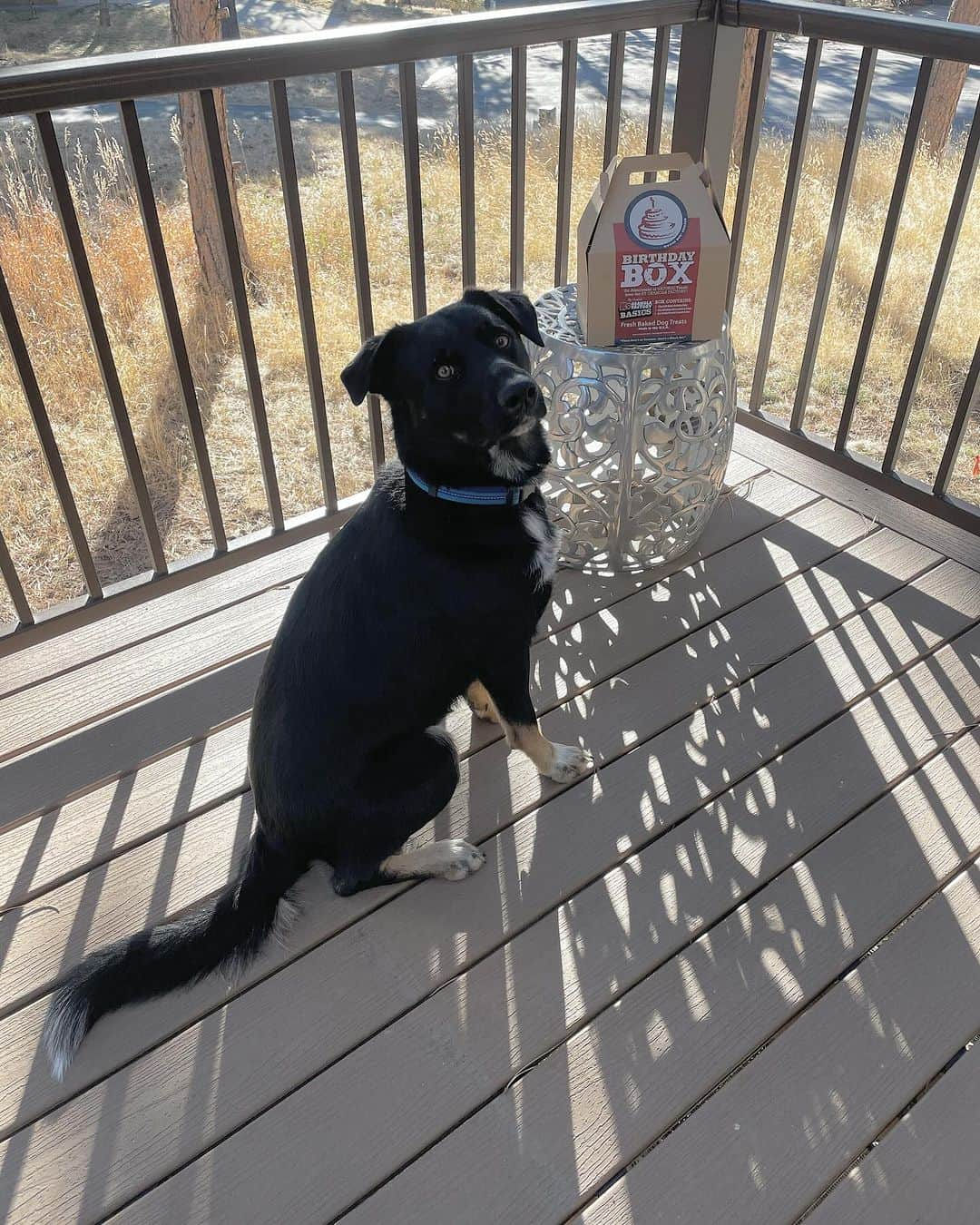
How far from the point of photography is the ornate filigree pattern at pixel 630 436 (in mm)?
2250

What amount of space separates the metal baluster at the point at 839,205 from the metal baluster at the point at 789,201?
117 millimetres

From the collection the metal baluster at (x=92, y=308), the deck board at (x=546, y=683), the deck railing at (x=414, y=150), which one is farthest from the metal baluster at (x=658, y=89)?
the metal baluster at (x=92, y=308)

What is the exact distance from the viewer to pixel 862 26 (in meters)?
2.28

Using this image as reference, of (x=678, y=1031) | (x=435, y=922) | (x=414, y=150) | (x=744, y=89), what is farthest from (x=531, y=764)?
(x=744, y=89)

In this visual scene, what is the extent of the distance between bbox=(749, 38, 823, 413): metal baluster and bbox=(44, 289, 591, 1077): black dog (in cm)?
140

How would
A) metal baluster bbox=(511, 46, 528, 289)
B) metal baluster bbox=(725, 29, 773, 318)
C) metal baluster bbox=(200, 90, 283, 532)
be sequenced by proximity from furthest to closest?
metal baluster bbox=(725, 29, 773, 318)
metal baluster bbox=(511, 46, 528, 289)
metal baluster bbox=(200, 90, 283, 532)

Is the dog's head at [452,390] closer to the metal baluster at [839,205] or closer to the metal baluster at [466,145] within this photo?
the metal baluster at [466,145]

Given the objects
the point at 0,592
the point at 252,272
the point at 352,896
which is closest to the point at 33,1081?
the point at 352,896

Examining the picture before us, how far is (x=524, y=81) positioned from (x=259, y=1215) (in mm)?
2599

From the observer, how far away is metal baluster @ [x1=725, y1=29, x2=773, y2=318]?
8.46ft

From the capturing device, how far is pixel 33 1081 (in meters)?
1.50

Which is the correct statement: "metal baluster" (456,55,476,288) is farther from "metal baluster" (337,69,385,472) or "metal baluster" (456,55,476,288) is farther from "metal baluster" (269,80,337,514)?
"metal baluster" (269,80,337,514)

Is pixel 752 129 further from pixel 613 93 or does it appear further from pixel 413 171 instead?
pixel 413 171

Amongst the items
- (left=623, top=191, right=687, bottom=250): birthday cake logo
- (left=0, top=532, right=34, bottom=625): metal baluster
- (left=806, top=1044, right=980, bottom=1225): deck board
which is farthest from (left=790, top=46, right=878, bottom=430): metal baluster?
(left=0, top=532, right=34, bottom=625): metal baluster
